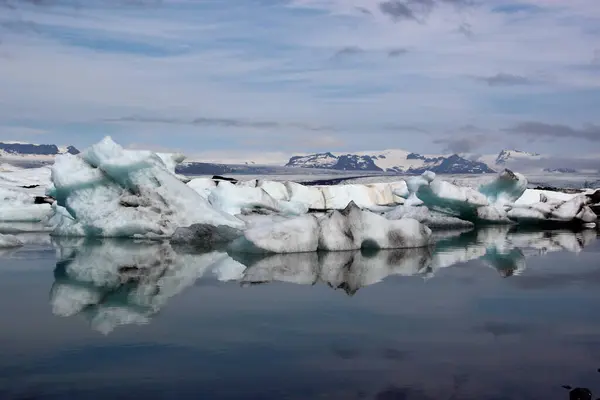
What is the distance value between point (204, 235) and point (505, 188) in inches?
398

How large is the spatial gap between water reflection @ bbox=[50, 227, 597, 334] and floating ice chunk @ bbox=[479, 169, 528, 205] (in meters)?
6.08

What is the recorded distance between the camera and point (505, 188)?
20281mm

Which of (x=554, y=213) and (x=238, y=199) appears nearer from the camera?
(x=238, y=199)

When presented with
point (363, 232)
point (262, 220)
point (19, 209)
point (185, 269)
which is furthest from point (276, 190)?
point (185, 269)

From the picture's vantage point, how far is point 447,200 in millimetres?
18688

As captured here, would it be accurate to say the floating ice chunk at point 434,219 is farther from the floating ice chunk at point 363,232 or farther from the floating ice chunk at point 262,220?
the floating ice chunk at point 363,232

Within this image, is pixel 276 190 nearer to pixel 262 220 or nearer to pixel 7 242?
pixel 262 220

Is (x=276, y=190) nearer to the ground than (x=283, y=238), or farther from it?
farther from it

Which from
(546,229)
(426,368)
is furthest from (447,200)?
(426,368)

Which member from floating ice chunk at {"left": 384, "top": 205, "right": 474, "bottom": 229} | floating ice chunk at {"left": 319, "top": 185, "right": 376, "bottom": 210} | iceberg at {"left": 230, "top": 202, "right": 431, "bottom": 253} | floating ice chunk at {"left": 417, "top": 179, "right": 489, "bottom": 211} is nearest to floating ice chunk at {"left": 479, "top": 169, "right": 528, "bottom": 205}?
floating ice chunk at {"left": 417, "top": 179, "right": 489, "bottom": 211}

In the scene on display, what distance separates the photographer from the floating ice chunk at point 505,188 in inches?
783

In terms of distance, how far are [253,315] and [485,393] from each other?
2.61 metres

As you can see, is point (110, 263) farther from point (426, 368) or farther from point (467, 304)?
point (426, 368)

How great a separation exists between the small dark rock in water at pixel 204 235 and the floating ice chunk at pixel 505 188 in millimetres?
9332
